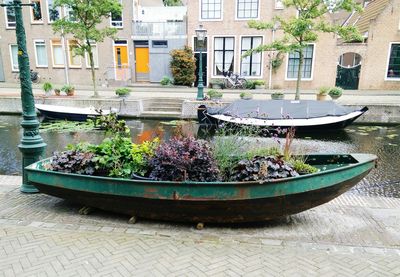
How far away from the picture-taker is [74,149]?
15.7 ft

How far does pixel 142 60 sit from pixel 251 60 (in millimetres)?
7632

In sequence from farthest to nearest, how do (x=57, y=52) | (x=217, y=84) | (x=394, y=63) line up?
(x=57, y=52)
(x=217, y=84)
(x=394, y=63)

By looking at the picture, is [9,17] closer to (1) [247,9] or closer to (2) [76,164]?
(1) [247,9]

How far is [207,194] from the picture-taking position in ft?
12.4

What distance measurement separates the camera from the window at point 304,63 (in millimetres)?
20203

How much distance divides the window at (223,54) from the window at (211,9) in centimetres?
144

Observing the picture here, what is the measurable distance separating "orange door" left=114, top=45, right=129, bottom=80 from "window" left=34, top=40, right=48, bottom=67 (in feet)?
17.7

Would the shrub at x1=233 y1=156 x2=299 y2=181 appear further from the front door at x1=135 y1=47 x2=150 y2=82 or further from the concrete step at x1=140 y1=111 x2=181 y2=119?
the front door at x1=135 y1=47 x2=150 y2=82

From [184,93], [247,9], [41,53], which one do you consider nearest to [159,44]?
[184,93]

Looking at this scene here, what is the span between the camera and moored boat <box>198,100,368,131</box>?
36.3 ft

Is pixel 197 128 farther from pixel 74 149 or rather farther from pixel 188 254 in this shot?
pixel 188 254

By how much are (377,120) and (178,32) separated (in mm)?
13711

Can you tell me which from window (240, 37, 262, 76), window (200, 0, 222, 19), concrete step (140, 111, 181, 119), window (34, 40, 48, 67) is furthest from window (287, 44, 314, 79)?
window (34, 40, 48, 67)

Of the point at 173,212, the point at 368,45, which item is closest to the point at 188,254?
the point at 173,212
